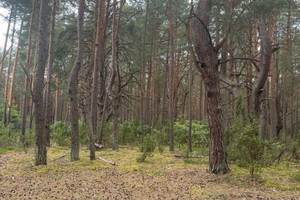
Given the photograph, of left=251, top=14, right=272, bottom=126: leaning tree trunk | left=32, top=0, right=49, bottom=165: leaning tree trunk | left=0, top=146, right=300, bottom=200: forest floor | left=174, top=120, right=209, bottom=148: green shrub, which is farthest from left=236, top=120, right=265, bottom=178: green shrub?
left=174, top=120, right=209, bottom=148: green shrub

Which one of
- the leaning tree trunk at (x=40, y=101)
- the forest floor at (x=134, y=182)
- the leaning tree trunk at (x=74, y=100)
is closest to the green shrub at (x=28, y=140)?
the forest floor at (x=134, y=182)

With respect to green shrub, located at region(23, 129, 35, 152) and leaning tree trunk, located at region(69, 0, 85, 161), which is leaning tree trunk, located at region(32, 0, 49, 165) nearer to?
leaning tree trunk, located at region(69, 0, 85, 161)

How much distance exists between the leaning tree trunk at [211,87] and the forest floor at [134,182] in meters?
0.42

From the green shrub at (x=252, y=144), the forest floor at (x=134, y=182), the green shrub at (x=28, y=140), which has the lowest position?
the forest floor at (x=134, y=182)

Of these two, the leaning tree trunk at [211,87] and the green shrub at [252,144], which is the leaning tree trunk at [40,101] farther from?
the green shrub at [252,144]

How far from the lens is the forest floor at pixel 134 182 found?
411cm

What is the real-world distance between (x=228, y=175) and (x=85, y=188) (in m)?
3.40

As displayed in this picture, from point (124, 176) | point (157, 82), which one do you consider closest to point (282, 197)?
point (124, 176)

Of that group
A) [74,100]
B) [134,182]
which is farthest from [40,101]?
[134,182]


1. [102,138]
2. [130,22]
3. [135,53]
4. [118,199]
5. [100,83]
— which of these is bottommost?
[118,199]

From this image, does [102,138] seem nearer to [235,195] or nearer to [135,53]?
[135,53]

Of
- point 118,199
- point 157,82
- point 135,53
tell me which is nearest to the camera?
point 118,199

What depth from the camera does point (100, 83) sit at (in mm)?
12773

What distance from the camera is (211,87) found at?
5.64m
